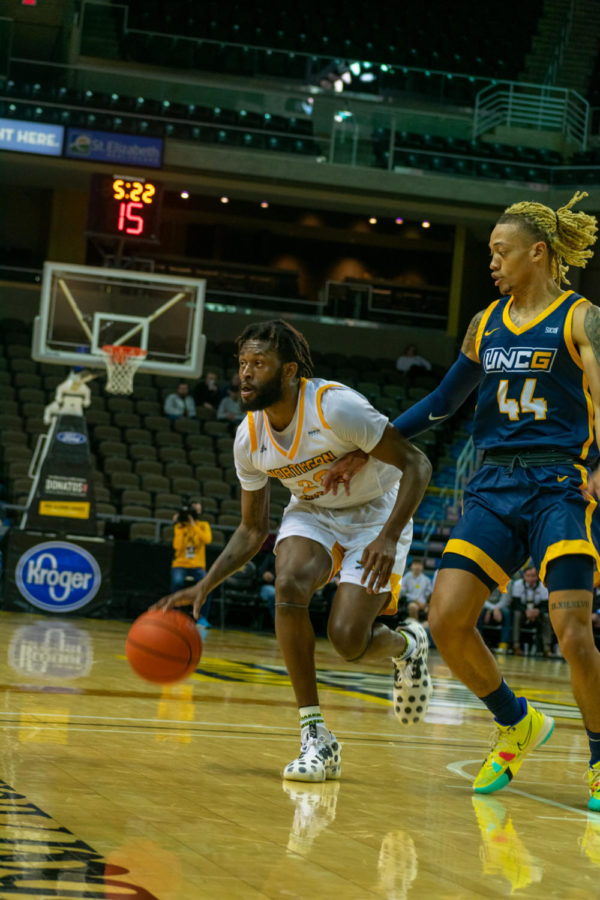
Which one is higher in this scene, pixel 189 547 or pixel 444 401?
pixel 444 401

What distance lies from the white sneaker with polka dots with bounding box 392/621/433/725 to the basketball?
1.13m

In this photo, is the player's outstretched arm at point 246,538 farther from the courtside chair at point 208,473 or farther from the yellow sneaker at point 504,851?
the courtside chair at point 208,473

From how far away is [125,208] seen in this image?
1995 centimetres

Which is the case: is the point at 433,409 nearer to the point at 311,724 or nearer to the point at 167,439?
the point at 311,724

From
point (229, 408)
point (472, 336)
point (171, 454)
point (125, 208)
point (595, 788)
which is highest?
point (125, 208)

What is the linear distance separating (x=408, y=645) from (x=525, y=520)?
1.15 metres

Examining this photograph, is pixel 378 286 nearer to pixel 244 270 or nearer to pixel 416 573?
pixel 244 270

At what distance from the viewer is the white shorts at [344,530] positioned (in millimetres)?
5086

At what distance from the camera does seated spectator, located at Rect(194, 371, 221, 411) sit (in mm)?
21266

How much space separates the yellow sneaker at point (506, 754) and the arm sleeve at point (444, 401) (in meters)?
1.23

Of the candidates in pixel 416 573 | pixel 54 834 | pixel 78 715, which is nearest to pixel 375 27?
pixel 416 573

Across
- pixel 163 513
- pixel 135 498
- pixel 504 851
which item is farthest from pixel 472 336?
pixel 135 498

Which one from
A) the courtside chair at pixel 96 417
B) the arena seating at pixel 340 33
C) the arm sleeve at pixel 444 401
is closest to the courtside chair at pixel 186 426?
the courtside chair at pixel 96 417

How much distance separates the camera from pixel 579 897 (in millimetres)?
2986
